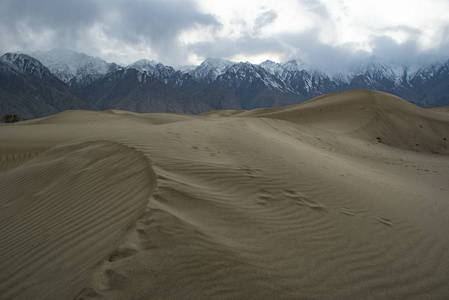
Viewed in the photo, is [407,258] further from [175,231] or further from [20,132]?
[20,132]

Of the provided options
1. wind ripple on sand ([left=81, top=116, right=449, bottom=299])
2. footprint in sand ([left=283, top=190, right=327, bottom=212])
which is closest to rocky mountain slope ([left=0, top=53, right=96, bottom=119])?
wind ripple on sand ([left=81, top=116, right=449, bottom=299])

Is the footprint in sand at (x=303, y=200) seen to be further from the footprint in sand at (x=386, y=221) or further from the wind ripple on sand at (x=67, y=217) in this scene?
the wind ripple on sand at (x=67, y=217)

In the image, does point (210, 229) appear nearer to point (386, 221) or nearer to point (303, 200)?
point (303, 200)

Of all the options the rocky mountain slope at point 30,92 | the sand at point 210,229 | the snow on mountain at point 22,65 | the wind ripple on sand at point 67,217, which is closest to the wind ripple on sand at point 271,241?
the sand at point 210,229

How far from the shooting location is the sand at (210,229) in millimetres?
2074

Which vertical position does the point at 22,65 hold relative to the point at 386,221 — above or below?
above

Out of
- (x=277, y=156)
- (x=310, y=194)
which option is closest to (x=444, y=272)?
(x=310, y=194)

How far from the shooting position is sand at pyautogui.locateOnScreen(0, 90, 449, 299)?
2074mm

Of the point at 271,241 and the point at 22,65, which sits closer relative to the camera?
the point at 271,241

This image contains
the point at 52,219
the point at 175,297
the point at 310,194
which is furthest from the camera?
the point at 310,194

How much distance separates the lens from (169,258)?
2.18m

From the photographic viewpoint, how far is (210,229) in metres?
2.65

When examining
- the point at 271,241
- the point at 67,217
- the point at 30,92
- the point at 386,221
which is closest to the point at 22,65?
the point at 30,92

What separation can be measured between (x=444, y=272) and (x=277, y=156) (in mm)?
3264
